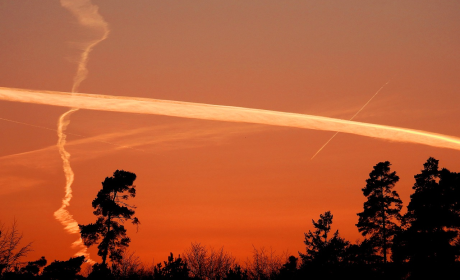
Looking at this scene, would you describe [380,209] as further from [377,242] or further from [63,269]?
[63,269]

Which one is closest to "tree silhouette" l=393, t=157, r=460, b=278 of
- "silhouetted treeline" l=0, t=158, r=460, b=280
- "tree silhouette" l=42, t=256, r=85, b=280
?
"silhouetted treeline" l=0, t=158, r=460, b=280

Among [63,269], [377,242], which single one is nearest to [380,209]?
[377,242]

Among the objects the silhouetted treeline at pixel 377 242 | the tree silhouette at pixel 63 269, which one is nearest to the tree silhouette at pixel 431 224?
the silhouetted treeline at pixel 377 242

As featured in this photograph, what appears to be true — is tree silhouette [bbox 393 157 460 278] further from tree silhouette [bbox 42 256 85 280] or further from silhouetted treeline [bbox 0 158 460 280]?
tree silhouette [bbox 42 256 85 280]

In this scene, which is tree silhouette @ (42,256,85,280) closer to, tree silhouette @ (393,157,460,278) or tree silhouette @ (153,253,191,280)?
tree silhouette @ (153,253,191,280)

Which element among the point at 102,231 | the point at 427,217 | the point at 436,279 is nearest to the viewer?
the point at 436,279

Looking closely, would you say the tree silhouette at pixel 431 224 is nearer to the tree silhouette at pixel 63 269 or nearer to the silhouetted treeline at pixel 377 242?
the silhouetted treeline at pixel 377 242

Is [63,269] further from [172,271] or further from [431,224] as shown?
[431,224]

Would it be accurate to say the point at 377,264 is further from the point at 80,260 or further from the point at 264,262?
the point at 264,262

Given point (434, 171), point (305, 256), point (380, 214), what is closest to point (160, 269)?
point (380, 214)

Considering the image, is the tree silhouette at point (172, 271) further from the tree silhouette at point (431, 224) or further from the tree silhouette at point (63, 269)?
the tree silhouette at point (431, 224)

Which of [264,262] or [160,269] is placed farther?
[264,262]

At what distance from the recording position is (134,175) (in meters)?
57.9

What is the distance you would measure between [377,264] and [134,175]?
2756 centimetres
